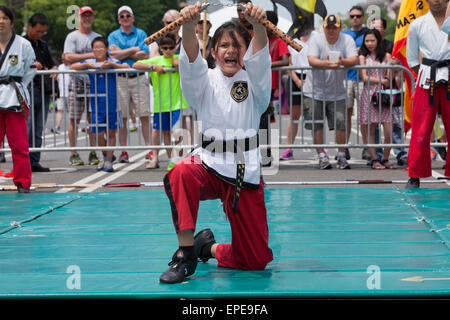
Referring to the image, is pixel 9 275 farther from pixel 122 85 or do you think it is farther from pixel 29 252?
pixel 122 85

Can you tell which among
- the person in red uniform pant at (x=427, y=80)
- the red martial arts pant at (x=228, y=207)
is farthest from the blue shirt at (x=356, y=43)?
the red martial arts pant at (x=228, y=207)

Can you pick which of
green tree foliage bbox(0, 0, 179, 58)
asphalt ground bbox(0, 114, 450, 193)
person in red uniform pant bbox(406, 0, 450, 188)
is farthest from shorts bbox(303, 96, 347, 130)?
green tree foliage bbox(0, 0, 179, 58)

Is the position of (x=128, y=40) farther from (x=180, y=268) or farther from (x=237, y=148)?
(x=180, y=268)

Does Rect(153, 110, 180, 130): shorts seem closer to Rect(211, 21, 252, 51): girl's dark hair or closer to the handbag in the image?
the handbag

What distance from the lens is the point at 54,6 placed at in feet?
158

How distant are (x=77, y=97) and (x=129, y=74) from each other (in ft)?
2.84

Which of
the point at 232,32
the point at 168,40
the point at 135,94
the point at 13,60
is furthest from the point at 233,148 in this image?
the point at 135,94

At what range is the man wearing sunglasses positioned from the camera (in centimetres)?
1064

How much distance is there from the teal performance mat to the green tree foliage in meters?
38.5

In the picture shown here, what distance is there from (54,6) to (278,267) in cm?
4641

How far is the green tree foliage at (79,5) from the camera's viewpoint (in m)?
45.5

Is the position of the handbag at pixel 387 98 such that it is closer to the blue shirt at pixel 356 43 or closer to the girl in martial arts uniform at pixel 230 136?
the blue shirt at pixel 356 43

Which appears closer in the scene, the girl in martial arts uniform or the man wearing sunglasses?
the girl in martial arts uniform

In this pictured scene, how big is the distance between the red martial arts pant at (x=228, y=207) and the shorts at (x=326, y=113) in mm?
6099
